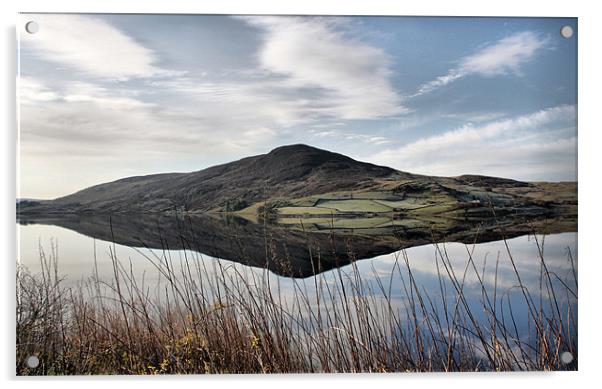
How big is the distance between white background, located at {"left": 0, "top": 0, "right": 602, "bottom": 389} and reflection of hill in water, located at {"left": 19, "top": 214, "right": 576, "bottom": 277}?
269mm

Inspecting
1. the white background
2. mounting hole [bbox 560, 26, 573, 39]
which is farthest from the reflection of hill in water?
mounting hole [bbox 560, 26, 573, 39]

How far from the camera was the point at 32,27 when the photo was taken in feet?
9.00

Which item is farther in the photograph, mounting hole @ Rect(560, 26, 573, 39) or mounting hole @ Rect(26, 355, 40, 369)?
mounting hole @ Rect(560, 26, 573, 39)

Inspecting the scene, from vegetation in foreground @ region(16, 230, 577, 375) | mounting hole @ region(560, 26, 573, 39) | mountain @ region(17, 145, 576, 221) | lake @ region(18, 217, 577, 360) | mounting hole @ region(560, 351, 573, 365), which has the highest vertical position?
mounting hole @ region(560, 26, 573, 39)

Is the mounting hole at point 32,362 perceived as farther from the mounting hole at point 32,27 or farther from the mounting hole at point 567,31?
the mounting hole at point 567,31

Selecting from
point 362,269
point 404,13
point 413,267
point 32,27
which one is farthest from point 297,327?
point 32,27

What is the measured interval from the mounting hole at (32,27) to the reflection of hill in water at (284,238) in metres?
0.93

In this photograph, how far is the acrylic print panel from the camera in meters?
2.74

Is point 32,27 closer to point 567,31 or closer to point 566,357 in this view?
point 567,31

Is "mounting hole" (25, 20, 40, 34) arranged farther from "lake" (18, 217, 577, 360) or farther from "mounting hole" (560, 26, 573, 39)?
"mounting hole" (560, 26, 573, 39)

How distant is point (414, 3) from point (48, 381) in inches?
98.5

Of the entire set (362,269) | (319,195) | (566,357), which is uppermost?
(319,195)

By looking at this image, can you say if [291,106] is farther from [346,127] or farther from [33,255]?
[33,255]

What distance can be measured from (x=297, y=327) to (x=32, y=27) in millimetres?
1894
